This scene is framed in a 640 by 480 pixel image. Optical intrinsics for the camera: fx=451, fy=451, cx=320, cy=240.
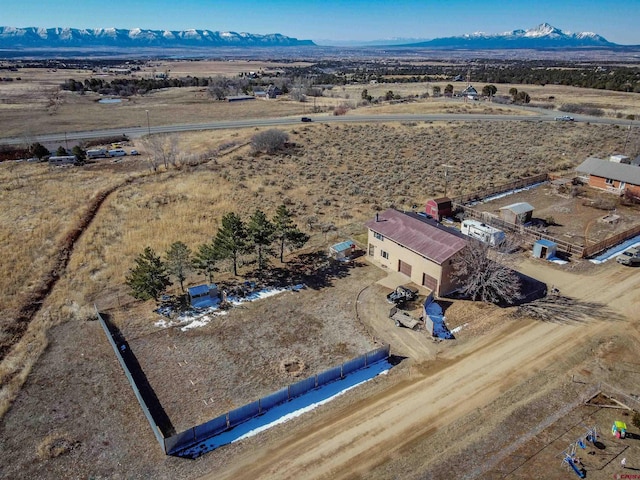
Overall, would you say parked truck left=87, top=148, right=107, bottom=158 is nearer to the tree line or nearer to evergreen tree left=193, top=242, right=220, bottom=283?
the tree line

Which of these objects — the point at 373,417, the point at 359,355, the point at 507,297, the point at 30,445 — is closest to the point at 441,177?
the point at 507,297

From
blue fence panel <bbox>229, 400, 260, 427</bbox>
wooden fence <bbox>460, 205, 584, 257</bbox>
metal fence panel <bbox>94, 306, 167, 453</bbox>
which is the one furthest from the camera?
wooden fence <bbox>460, 205, 584, 257</bbox>

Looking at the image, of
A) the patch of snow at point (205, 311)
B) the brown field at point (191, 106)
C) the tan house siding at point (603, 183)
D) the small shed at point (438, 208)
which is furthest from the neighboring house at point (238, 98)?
the patch of snow at point (205, 311)

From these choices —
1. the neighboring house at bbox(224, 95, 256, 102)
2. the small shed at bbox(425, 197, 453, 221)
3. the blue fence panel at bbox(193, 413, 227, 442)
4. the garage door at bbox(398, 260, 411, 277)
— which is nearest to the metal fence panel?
the blue fence panel at bbox(193, 413, 227, 442)

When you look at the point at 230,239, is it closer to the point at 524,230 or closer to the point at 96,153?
the point at 524,230

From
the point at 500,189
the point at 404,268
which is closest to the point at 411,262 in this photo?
the point at 404,268

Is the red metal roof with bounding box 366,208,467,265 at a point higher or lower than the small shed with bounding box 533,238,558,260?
higher

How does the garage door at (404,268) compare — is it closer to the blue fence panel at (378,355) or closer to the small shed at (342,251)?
the small shed at (342,251)
